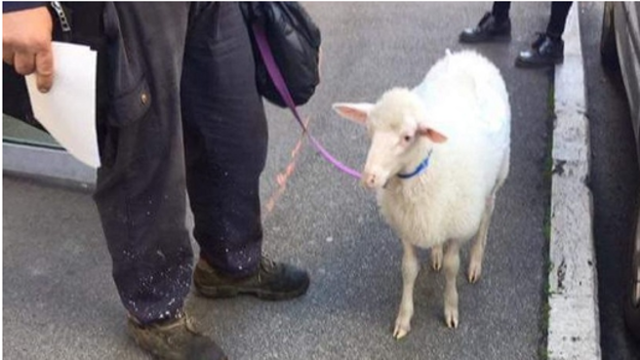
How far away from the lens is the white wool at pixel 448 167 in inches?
108

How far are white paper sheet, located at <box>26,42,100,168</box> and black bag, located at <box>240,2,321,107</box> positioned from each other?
2.22 ft

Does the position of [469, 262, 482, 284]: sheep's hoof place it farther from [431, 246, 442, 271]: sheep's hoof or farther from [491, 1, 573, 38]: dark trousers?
[491, 1, 573, 38]: dark trousers

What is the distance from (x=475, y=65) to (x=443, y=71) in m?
0.12

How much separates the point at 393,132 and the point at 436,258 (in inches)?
40.3

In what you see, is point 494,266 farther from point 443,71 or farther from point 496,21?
point 496,21

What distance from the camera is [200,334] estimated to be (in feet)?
10.2

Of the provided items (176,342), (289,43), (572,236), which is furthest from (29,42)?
(572,236)

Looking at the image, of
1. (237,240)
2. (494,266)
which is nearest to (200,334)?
(237,240)

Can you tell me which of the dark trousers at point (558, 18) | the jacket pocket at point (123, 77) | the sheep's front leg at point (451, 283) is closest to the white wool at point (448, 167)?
the sheep's front leg at point (451, 283)

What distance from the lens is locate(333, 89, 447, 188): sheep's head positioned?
2572 millimetres

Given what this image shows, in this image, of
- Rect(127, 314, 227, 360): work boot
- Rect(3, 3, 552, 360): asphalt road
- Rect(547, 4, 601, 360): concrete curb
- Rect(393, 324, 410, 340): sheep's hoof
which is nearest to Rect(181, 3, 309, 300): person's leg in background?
Rect(3, 3, 552, 360): asphalt road

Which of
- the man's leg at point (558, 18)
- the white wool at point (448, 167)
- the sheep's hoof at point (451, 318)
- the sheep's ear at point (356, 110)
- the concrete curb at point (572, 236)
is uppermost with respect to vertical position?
the sheep's ear at point (356, 110)

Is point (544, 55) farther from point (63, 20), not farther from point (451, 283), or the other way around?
Result: point (63, 20)

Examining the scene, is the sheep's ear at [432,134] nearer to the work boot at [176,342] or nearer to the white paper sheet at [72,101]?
the white paper sheet at [72,101]
